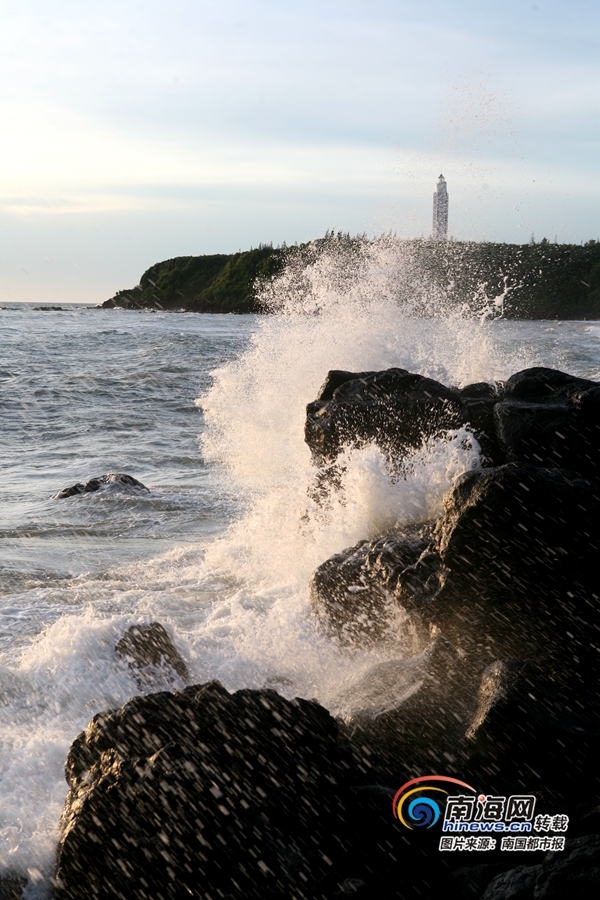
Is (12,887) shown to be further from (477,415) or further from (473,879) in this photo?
(477,415)

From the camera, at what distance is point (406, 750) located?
3105 mm

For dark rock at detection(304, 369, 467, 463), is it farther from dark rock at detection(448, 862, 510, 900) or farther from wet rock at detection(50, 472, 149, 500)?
dark rock at detection(448, 862, 510, 900)

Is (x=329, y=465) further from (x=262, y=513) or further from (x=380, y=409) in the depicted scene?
(x=262, y=513)

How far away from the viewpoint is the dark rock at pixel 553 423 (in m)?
5.04

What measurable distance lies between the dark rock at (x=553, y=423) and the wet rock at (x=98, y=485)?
5.30m

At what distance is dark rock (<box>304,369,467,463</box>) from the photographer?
6.19 meters

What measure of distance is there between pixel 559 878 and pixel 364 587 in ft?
9.08

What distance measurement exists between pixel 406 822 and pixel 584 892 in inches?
29.8

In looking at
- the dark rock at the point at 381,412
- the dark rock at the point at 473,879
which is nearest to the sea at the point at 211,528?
the dark rock at the point at 381,412

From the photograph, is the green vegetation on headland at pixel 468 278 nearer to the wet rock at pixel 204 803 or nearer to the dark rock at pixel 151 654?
the dark rock at pixel 151 654

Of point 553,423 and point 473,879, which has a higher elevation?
point 553,423

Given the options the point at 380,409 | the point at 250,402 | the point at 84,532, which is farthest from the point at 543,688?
the point at 250,402

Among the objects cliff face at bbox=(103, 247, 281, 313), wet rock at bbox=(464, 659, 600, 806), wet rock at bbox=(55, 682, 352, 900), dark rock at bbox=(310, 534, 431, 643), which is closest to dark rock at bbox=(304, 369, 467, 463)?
dark rock at bbox=(310, 534, 431, 643)

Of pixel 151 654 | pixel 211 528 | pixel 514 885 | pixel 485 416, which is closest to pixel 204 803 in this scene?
pixel 514 885
